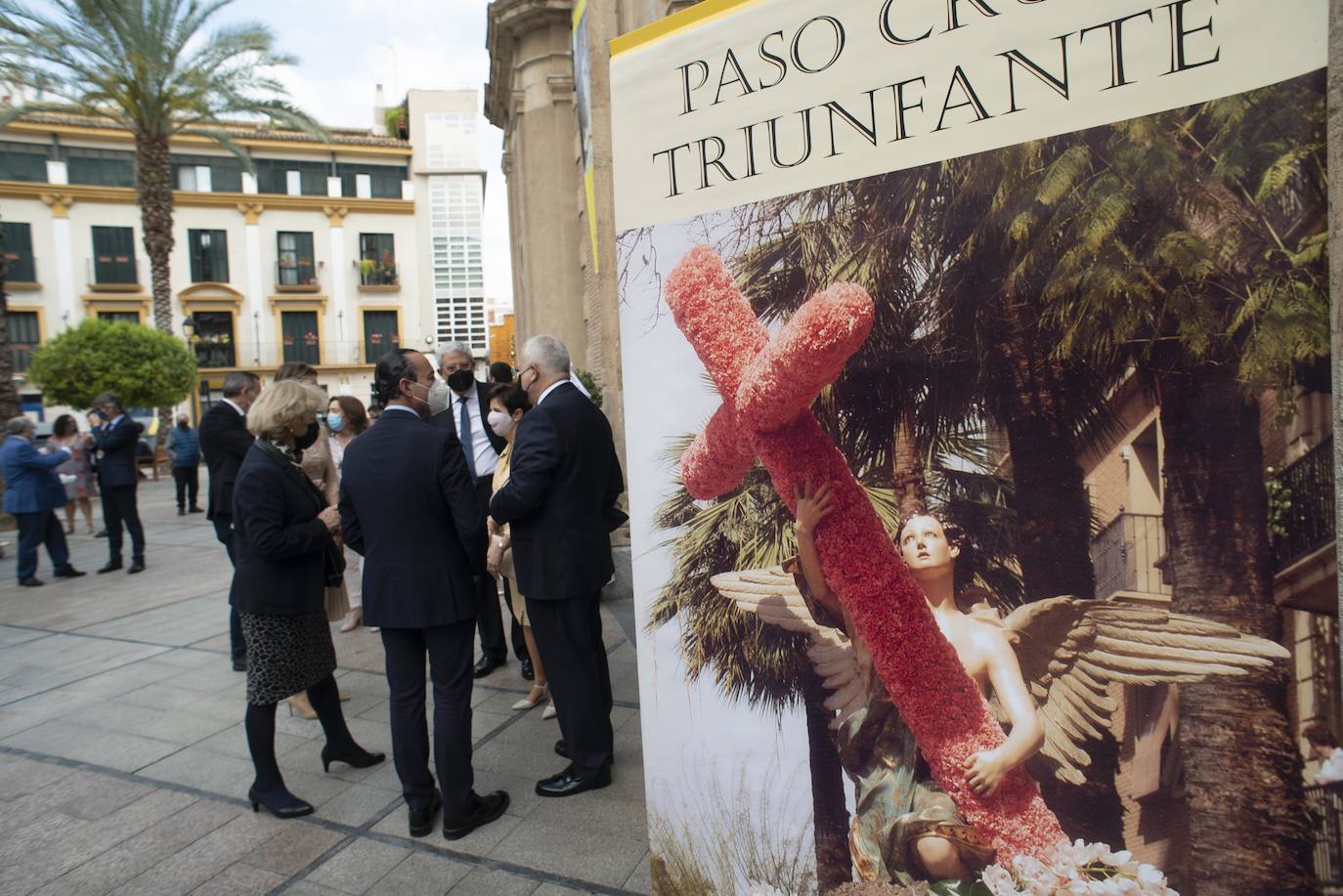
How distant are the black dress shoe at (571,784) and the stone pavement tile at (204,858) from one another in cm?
116

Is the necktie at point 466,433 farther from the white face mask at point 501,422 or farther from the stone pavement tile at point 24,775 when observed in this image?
the stone pavement tile at point 24,775

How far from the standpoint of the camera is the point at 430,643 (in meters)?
3.42

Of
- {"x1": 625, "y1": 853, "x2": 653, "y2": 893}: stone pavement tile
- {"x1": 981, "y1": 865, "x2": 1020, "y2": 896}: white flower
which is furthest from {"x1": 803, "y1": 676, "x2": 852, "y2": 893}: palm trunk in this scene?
{"x1": 625, "y1": 853, "x2": 653, "y2": 893}: stone pavement tile

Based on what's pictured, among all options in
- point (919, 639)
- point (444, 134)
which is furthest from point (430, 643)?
point (444, 134)

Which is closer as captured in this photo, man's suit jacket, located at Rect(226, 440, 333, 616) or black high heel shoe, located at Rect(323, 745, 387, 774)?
man's suit jacket, located at Rect(226, 440, 333, 616)

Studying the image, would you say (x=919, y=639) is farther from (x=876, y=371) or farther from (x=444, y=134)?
(x=444, y=134)

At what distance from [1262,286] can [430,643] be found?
9.99 ft

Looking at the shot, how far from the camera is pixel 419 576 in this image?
132 inches

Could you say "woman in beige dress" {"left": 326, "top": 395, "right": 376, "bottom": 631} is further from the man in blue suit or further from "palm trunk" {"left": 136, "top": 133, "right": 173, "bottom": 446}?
"palm trunk" {"left": 136, "top": 133, "right": 173, "bottom": 446}

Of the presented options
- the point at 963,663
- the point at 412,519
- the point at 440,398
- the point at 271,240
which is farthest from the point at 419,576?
the point at 271,240

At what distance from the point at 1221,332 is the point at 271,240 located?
47.9 m

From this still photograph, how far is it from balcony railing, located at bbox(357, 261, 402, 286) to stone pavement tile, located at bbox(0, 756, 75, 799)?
4297cm

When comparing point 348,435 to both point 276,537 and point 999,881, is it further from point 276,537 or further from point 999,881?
point 999,881

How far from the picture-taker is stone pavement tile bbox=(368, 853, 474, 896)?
305 cm
